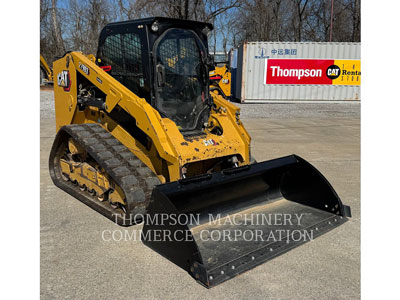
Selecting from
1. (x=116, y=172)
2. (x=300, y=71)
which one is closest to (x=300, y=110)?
(x=300, y=71)

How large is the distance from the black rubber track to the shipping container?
13.1 m

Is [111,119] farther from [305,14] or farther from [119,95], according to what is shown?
[305,14]

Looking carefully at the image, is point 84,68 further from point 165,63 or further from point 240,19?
point 240,19

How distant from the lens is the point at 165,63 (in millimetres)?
4473

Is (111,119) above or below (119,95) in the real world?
below

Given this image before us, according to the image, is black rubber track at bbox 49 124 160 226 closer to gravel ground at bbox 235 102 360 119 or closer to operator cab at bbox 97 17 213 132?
operator cab at bbox 97 17 213 132

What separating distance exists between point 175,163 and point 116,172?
26.8 inches

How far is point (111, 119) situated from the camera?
471 centimetres

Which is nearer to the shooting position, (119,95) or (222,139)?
(119,95)

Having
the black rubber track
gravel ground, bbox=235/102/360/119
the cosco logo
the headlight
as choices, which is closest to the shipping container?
gravel ground, bbox=235/102/360/119

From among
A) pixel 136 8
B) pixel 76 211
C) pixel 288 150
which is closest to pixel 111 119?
pixel 76 211

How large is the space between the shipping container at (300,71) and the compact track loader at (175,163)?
1212 cm

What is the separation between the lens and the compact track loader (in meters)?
3.20

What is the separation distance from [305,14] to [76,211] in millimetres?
39136
